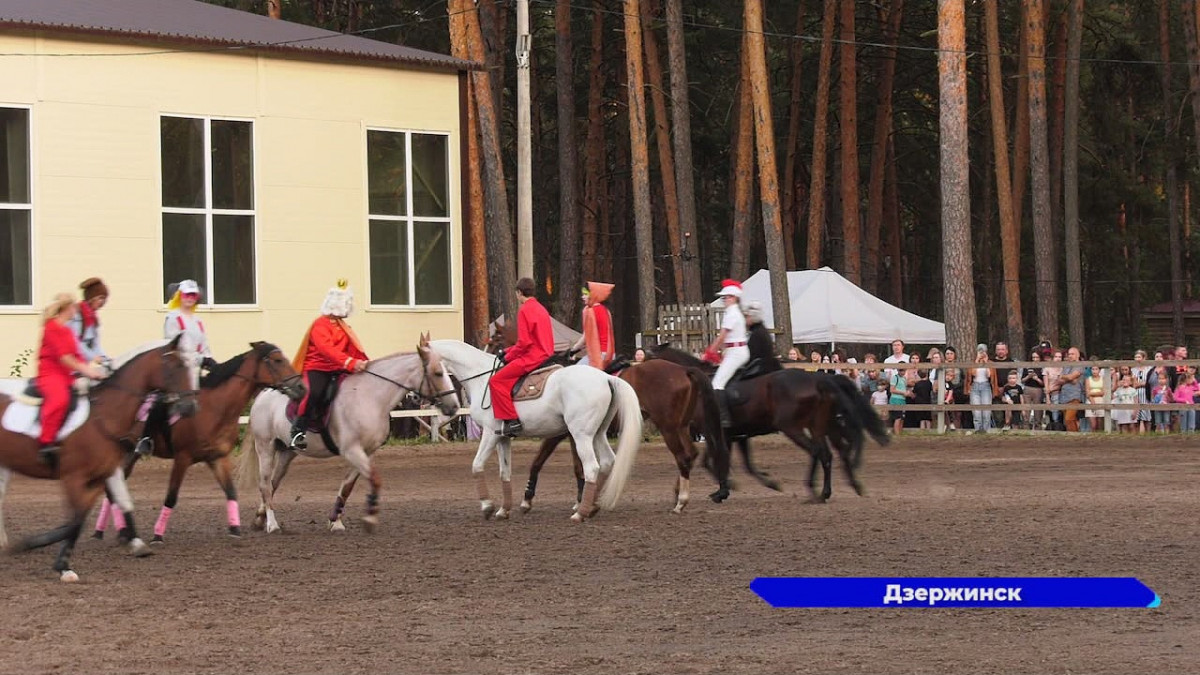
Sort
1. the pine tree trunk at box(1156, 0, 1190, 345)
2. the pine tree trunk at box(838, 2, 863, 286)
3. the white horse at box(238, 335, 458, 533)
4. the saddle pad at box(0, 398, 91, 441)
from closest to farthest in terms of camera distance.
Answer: the saddle pad at box(0, 398, 91, 441) < the white horse at box(238, 335, 458, 533) < the pine tree trunk at box(838, 2, 863, 286) < the pine tree trunk at box(1156, 0, 1190, 345)

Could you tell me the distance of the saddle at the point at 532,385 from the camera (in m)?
Result: 16.2

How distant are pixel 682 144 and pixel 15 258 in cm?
1647

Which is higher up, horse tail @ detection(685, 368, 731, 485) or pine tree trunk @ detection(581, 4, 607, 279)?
pine tree trunk @ detection(581, 4, 607, 279)

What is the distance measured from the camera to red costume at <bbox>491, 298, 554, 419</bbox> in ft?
53.3

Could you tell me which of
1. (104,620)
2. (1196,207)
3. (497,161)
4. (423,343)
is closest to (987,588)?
(104,620)

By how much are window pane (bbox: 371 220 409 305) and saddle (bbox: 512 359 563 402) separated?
526 inches

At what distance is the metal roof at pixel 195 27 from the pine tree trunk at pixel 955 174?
8386mm

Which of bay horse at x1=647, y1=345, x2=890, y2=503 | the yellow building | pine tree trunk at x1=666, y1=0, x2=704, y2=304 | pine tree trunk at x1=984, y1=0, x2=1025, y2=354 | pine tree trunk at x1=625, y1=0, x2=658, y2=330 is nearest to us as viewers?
bay horse at x1=647, y1=345, x2=890, y2=503

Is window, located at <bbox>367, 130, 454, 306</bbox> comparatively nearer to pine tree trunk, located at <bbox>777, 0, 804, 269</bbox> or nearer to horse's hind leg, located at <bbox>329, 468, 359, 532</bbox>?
horse's hind leg, located at <bbox>329, 468, 359, 532</bbox>

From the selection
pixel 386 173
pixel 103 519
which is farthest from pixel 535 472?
pixel 386 173

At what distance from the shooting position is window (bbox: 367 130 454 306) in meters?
29.6

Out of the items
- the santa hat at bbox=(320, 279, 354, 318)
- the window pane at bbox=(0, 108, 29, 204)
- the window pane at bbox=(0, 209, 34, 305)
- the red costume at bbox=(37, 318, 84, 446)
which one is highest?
the window pane at bbox=(0, 108, 29, 204)

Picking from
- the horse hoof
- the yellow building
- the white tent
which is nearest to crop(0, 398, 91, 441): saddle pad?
the horse hoof

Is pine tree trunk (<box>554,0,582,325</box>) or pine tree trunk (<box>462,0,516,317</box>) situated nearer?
pine tree trunk (<box>462,0,516,317</box>)
